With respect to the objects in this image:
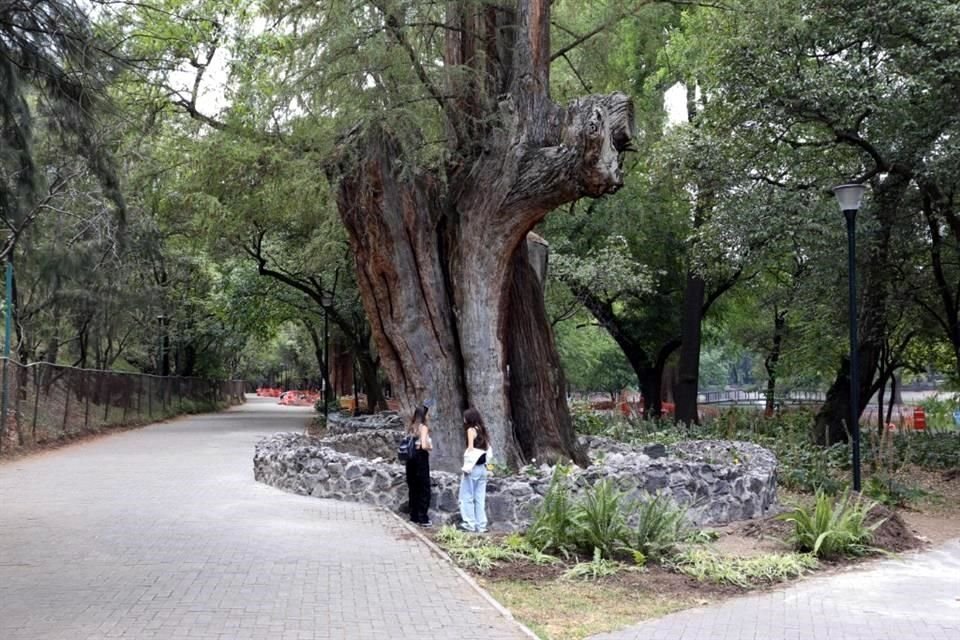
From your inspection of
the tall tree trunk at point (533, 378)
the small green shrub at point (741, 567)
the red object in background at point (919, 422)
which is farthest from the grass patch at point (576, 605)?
the red object in background at point (919, 422)

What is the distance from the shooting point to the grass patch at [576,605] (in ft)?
22.2

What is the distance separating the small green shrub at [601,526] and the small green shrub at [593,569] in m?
0.26

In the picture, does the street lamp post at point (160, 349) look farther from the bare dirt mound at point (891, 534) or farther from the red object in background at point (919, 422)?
the bare dirt mound at point (891, 534)

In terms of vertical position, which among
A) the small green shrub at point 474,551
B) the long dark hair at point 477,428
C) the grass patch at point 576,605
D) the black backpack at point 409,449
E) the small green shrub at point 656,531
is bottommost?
the grass patch at point 576,605

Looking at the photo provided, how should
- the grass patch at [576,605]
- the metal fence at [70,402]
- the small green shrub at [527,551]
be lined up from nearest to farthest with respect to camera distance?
1. the grass patch at [576,605]
2. the small green shrub at [527,551]
3. the metal fence at [70,402]

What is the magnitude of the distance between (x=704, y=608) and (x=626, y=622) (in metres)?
0.89

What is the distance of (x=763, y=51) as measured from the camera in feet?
46.1

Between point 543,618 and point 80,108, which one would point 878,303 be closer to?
point 543,618

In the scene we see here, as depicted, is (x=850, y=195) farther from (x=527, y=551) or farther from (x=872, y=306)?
(x=872, y=306)

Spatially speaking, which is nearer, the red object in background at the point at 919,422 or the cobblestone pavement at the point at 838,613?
the cobblestone pavement at the point at 838,613

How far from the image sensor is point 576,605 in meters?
7.39

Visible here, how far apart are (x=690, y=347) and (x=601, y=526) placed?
1434 centimetres

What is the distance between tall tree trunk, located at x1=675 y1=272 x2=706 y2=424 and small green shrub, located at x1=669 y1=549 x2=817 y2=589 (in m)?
13.8

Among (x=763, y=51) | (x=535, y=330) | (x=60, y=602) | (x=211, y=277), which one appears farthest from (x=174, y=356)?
(x=60, y=602)
